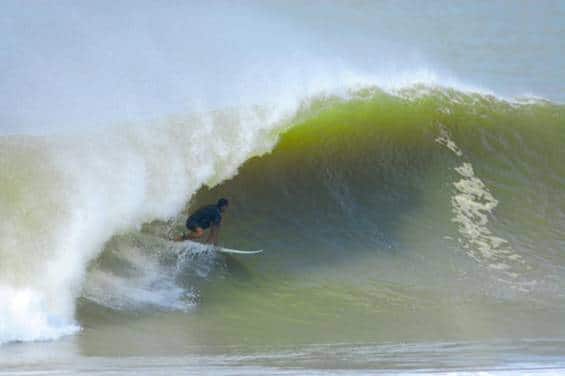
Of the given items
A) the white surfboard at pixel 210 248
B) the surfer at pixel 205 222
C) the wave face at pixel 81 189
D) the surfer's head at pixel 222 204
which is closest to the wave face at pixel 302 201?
the wave face at pixel 81 189

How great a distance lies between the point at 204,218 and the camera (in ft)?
36.4

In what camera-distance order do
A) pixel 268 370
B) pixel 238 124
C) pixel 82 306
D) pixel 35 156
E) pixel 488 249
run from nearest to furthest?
pixel 268 370 → pixel 82 306 → pixel 35 156 → pixel 488 249 → pixel 238 124

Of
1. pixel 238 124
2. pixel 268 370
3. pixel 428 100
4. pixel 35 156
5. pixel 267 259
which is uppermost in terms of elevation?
pixel 428 100

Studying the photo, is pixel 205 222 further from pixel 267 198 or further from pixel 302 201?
pixel 302 201

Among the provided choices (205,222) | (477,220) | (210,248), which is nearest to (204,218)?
(205,222)

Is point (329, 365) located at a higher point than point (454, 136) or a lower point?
lower

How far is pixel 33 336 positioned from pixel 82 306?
102 centimetres

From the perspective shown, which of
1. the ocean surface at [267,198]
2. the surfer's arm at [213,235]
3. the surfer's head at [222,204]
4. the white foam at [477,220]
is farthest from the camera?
the white foam at [477,220]

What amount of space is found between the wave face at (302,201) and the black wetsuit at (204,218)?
323 millimetres

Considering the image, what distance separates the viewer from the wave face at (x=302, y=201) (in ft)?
33.5

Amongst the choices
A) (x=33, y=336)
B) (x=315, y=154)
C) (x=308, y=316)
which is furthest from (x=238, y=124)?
(x=33, y=336)

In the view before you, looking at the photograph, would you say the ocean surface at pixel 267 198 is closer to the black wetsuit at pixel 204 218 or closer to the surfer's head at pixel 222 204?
the black wetsuit at pixel 204 218

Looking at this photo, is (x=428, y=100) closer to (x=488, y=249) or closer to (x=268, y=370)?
(x=488, y=249)

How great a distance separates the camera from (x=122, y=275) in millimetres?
10352
